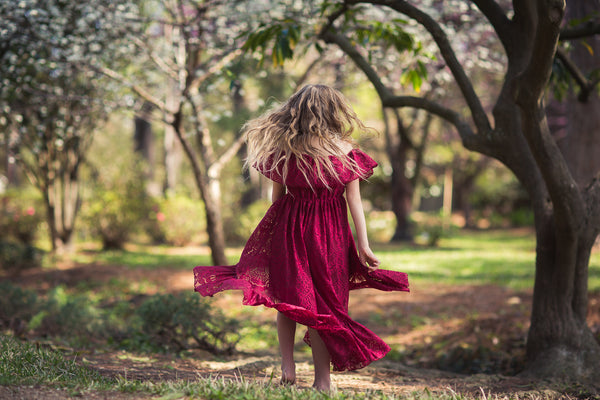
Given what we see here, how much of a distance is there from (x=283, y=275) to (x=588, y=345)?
2.37 meters

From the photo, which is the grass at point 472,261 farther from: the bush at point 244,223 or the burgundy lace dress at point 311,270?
the burgundy lace dress at point 311,270

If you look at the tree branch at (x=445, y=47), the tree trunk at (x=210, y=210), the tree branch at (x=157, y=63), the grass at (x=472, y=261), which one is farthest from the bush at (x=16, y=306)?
the grass at (x=472, y=261)

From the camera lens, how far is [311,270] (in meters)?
2.86

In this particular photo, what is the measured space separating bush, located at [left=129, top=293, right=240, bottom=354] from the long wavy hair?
174 cm

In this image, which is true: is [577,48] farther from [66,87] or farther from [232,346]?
[66,87]

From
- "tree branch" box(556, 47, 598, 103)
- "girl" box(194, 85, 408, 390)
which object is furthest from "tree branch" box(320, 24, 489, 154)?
"girl" box(194, 85, 408, 390)

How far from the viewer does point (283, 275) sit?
111 inches

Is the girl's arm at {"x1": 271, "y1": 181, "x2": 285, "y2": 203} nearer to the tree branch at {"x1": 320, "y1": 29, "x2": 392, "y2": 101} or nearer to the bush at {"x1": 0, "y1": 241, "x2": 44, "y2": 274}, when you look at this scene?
the tree branch at {"x1": 320, "y1": 29, "x2": 392, "y2": 101}

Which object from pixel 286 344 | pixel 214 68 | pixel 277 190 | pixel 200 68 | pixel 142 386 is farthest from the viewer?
pixel 200 68

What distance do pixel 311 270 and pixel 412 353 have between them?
2.76 meters

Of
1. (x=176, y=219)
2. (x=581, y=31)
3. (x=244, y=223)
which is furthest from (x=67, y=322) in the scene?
(x=244, y=223)

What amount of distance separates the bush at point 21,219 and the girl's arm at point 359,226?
11792 mm

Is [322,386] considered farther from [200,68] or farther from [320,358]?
[200,68]

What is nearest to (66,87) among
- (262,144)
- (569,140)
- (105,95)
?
(105,95)
